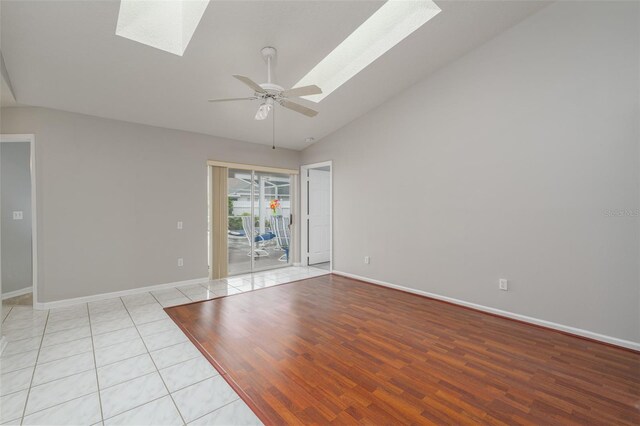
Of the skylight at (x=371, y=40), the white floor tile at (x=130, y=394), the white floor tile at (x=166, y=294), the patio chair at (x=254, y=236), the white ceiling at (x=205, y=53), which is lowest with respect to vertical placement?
the white floor tile at (x=130, y=394)

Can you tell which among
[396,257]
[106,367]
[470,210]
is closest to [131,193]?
[106,367]

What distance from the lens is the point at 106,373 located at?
7.38 ft

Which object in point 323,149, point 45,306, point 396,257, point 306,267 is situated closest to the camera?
point 45,306

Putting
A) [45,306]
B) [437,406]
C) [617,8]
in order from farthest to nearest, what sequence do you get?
[45,306]
[617,8]
[437,406]

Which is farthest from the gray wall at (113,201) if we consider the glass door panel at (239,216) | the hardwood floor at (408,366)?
the hardwood floor at (408,366)

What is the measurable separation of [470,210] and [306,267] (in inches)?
147

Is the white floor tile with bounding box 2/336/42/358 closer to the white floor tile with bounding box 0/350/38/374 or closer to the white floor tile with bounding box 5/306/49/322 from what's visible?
the white floor tile with bounding box 0/350/38/374

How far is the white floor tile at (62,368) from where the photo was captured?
86.2 inches

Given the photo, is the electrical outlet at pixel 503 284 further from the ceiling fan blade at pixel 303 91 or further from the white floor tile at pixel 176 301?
the white floor tile at pixel 176 301

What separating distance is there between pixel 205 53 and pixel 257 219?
3.42 m

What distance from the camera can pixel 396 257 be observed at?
14.9 ft

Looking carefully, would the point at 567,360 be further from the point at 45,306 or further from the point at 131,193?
the point at 45,306

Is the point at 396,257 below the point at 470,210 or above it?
below

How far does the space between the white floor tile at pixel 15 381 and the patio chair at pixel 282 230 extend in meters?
4.34
